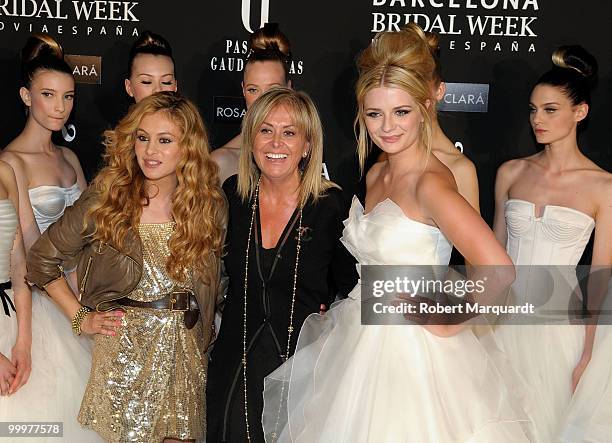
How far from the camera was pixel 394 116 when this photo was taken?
298 cm

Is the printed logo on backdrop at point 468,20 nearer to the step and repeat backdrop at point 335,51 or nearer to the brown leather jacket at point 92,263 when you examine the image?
the step and repeat backdrop at point 335,51

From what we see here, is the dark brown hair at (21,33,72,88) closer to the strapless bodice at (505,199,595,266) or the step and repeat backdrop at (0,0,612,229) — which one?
the step and repeat backdrop at (0,0,612,229)

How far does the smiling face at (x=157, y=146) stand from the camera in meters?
3.21

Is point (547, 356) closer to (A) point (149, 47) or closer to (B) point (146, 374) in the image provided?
(B) point (146, 374)

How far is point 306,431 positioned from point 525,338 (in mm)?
1267

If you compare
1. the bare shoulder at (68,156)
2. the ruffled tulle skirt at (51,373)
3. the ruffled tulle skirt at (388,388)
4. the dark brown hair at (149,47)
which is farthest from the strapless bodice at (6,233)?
the ruffled tulle skirt at (388,388)

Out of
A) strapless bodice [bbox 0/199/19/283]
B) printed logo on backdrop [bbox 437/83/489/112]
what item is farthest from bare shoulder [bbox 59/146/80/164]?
printed logo on backdrop [bbox 437/83/489/112]

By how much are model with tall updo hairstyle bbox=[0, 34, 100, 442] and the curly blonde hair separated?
0.30m

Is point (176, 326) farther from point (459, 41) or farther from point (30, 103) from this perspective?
point (459, 41)

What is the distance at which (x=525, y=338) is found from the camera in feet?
12.4

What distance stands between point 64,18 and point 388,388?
3.28m

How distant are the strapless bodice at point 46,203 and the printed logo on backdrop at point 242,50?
4.47ft

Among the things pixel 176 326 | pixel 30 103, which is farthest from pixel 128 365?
pixel 30 103

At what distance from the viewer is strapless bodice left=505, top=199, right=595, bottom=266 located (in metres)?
3.80
